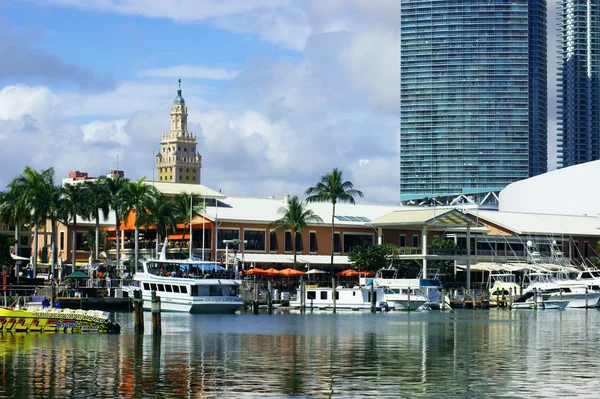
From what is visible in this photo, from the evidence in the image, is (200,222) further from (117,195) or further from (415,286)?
(415,286)

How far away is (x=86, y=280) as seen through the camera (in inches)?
4498

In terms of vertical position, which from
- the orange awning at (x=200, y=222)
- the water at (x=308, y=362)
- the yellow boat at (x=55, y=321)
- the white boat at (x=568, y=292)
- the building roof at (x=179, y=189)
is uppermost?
the building roof at (x=179, y=189)

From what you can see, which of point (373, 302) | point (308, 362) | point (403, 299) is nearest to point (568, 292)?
point (403, 299)

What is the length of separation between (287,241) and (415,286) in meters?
26.5

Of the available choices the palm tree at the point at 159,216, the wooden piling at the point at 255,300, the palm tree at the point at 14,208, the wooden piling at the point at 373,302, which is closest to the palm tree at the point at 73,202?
the palm tree at the point at 14,208

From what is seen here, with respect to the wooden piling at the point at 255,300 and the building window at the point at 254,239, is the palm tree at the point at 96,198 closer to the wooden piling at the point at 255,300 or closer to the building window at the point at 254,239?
the building window at the point at 254,239

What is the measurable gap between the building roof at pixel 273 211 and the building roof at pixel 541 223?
46.5ft

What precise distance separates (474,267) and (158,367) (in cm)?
9026

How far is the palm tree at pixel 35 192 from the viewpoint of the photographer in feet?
378

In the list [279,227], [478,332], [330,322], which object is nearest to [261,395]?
[478,332]

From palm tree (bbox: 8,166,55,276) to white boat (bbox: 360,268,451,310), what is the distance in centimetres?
3409

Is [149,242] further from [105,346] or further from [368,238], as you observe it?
[105,346]

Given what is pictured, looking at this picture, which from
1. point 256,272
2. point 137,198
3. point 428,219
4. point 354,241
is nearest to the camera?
point 256,272

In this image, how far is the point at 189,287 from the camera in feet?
316
